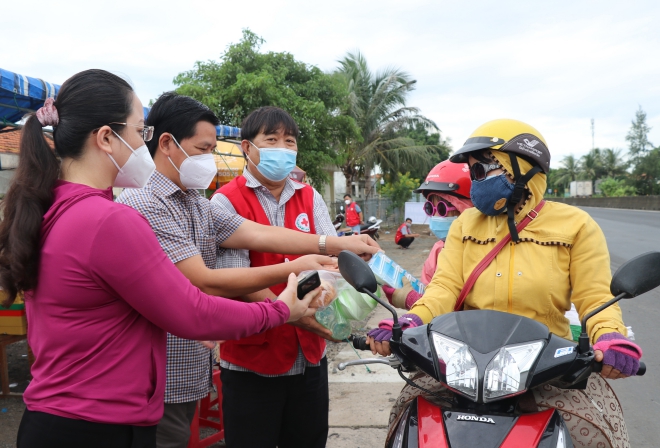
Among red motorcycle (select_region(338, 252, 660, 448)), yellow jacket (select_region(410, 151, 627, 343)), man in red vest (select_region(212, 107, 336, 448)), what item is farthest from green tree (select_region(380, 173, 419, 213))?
red motorcycle (select_region(338, 252, 660, 448))

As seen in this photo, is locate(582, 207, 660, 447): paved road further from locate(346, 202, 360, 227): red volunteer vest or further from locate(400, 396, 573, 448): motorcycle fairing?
locate(346, 202, 360, 227): red volunteer vest

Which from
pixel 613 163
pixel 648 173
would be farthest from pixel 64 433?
pixel 613 163

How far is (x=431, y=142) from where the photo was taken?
50.8 meters

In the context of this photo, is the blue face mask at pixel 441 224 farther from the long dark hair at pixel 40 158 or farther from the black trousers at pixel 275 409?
the long dark hair at pixel 40 158

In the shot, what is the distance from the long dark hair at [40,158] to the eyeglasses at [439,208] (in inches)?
90.9

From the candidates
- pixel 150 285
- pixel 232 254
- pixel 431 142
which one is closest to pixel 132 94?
pixel 150 285

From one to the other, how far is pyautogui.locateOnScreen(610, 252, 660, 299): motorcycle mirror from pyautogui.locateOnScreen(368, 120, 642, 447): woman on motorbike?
0.89 feet

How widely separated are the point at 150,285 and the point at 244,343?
103cm

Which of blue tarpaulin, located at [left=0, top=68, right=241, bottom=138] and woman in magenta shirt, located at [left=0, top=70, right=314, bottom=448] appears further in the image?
blue tarpaulin, located at [left=0, top=68, right=241, bottom=138]

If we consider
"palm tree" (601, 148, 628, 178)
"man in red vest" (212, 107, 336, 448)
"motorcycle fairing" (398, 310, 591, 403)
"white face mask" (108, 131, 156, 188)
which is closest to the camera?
"motorcycle fairing" (398, 310, 591, 403)

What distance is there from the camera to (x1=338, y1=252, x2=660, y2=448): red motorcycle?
1460 millimetres

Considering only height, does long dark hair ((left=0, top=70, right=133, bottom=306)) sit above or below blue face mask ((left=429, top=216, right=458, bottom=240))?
above

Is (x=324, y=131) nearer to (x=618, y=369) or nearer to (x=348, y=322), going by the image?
(x=348, y=322)

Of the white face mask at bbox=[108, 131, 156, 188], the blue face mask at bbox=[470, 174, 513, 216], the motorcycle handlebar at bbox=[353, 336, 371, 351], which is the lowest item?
the motorcycle handlebar at bbox=[353, 336, 371, 351]
